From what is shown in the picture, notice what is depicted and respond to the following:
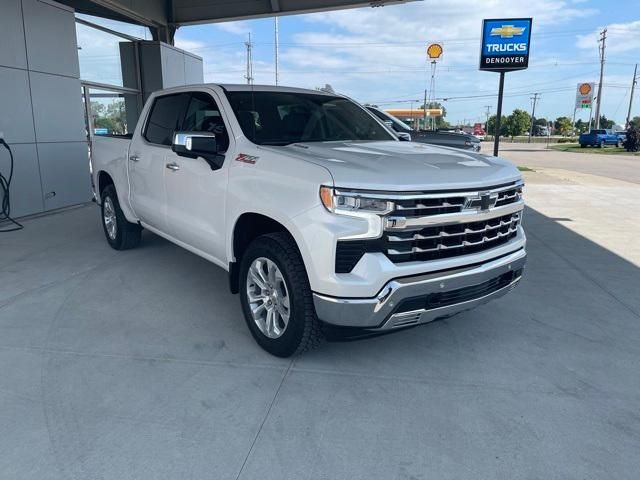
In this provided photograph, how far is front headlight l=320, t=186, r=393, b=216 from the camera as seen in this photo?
9.64ft

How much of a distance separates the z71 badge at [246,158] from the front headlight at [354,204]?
868 millimetres

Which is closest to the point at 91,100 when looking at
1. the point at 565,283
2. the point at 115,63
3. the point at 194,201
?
the point at 115,63

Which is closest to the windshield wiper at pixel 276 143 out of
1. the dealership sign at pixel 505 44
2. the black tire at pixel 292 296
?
the black tire at pixel 292 296

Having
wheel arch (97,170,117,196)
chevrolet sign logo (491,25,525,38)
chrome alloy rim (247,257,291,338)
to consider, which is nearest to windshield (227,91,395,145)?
chrome alloy rim (247,257,291,338)

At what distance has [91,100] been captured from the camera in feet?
37.1

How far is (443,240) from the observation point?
3178mm

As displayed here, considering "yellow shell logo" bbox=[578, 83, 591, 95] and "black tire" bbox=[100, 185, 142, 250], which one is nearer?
"black tire" bbox=[100, 185, 142, 250]

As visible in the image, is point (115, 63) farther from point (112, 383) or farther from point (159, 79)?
point (112, 383)

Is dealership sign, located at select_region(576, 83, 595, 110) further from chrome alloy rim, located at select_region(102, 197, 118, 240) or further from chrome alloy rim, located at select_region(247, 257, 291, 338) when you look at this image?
chrome alloy rim, located at select_region(247, 257, 291, 338)

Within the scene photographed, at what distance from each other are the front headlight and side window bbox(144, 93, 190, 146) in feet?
8.23

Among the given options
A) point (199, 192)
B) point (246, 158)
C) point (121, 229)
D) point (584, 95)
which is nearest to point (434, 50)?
point (121, 229)

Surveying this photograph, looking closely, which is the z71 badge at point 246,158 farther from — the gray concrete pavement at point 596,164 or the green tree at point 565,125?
the green tree at point 565,125

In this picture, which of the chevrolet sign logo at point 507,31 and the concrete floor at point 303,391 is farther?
the chevrolet sign logo at point 507,31

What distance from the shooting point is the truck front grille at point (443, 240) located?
9.84 feet
